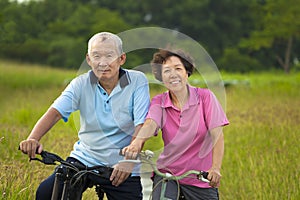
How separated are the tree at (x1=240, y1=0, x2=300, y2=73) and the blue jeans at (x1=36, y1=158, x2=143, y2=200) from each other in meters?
35.2

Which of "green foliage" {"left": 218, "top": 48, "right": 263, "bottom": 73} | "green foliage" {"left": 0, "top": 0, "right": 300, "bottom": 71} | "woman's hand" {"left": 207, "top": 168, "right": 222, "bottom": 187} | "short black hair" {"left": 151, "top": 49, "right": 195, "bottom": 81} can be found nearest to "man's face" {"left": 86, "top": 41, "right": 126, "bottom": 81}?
"short black hair" {"left": 151, "top": 49, "right": 195, "bottom": 81}

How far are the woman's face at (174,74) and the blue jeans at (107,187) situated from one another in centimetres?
65

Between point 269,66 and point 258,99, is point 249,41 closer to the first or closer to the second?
point 269,66

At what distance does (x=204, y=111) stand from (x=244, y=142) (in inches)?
205

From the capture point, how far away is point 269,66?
157 feet

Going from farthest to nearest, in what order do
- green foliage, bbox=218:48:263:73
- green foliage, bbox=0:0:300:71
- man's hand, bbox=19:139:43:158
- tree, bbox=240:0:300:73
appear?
green foliage, bbox=218:48:263:73 < green foliage, bbox=0:0:300:71 < tree, bbox=240:0:300:73 < man's hand, bbox=19:139:43:158

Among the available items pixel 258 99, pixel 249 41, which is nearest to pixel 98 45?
pixel 258 99

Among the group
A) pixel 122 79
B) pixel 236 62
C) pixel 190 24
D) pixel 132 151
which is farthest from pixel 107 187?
pixel 190 24

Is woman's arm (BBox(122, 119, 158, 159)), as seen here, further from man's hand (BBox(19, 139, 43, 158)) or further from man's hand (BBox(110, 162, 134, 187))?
man's hand (BBox(19, 139, 43, 158))

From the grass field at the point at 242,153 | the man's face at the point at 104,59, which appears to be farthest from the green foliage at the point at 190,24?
the man's face at the point at 104,59

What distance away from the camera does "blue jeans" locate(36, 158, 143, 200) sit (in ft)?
13.3

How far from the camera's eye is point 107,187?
4.20 m

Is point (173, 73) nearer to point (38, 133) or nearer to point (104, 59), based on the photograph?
point (104, 59)

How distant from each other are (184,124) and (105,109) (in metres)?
0.50
